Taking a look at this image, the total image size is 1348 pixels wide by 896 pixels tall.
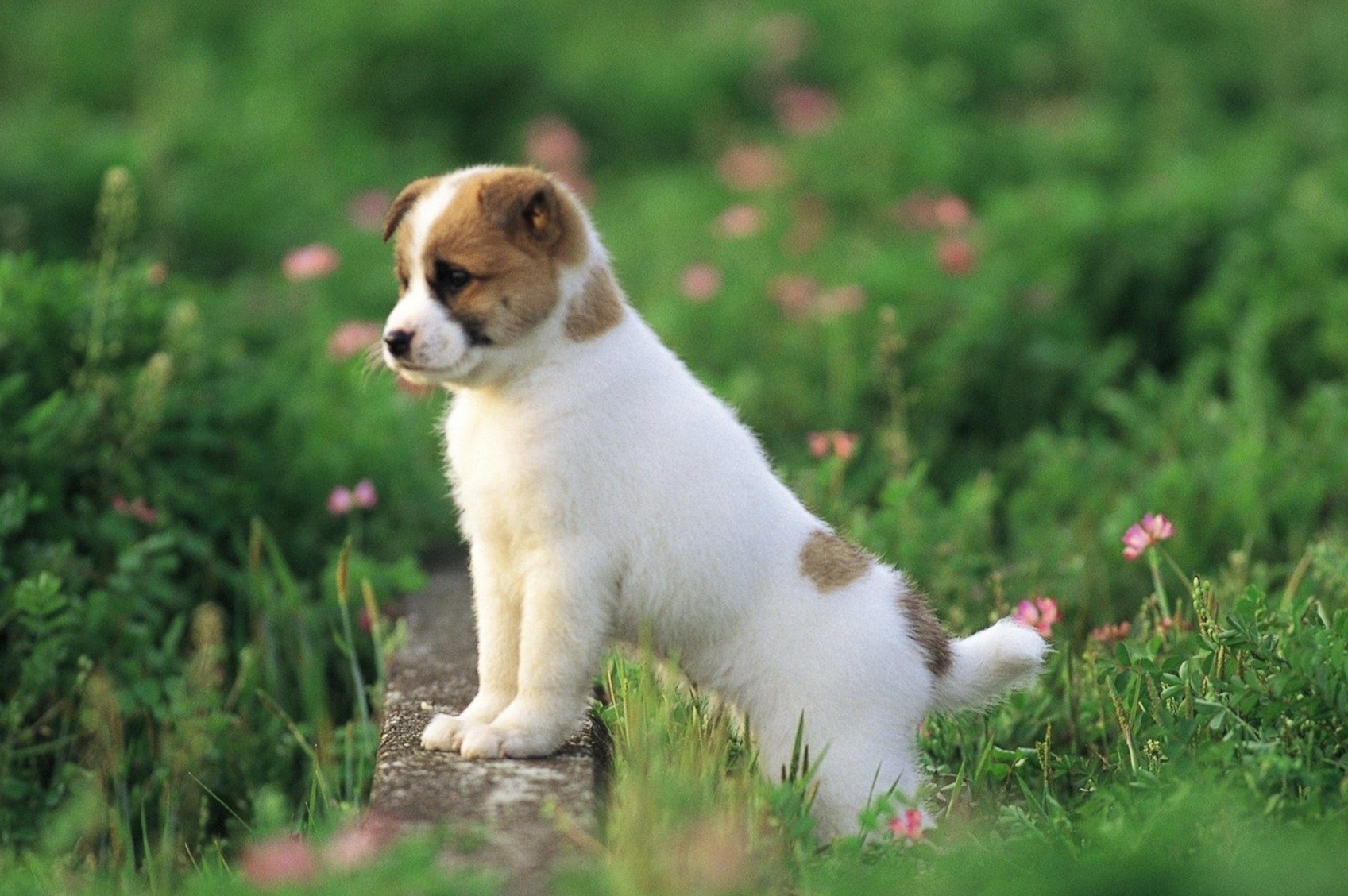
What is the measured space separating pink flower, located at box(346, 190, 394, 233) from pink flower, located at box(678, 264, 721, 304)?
2097mm

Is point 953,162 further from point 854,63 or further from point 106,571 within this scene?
point 106,571

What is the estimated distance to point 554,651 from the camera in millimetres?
3430

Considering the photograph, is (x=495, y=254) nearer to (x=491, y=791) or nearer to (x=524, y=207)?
(x=524, y=207)

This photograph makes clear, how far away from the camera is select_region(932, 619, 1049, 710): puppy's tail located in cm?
364

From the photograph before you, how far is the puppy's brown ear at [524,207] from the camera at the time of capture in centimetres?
345

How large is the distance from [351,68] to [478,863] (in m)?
8.00

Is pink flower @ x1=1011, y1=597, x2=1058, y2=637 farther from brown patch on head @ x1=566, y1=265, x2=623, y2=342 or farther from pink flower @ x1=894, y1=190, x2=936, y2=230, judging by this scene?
pink flower @ x1=894, y1=190, x2=936, y2=230

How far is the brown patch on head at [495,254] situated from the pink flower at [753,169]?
5.35m

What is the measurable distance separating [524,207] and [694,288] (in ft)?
11.9

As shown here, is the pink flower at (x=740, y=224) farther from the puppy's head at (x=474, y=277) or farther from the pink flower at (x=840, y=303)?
the puppy's head at (x=474, y=277)

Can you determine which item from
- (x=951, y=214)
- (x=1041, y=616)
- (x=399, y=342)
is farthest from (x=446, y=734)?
(x=951, y=214)

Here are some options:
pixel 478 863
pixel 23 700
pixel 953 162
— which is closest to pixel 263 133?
pixel 953 162

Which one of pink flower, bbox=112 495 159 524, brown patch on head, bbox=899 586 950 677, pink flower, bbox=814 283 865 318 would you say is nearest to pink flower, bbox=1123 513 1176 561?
brown patch on head, bbox=899 586 950 677

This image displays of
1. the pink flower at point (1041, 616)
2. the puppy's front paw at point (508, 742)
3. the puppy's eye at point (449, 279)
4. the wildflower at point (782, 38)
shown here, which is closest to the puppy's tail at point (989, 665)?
the pink flower at point (1041, 616)
